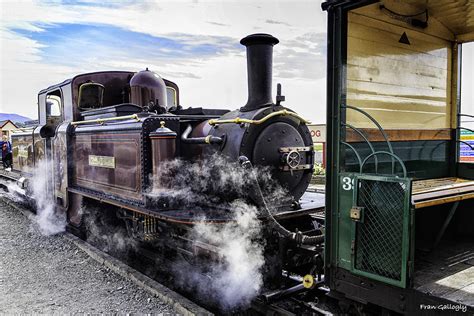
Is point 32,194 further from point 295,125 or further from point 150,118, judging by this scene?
point 295,125

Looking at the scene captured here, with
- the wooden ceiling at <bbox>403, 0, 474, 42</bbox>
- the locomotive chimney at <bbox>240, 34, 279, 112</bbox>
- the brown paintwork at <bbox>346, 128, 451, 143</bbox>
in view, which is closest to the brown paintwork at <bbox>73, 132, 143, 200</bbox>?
the locomotive chimney at <bbox>240, 34, 279, 112</bbox>

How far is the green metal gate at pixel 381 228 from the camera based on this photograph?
2740 millimetres

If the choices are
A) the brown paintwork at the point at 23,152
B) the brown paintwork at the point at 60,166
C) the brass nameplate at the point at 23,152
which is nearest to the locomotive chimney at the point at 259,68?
the brown paintwork at the point at 60,166

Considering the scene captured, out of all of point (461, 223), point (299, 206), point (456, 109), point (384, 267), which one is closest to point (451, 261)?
point (461, 223)

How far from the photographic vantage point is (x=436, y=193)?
3373 mm

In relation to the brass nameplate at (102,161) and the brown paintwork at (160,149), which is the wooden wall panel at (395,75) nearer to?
the brown paintwork at (160,149)

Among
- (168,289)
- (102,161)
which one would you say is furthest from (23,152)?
(168,289)

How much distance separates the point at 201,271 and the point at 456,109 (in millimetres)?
3563

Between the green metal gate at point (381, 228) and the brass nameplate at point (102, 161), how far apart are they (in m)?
3.77

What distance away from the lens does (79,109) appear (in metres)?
7.11

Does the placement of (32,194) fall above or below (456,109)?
below

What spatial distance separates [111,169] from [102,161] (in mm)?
354

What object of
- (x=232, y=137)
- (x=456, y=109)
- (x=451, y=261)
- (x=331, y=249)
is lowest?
(x=451, y=261)

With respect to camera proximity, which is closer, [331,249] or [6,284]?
[331,249]
